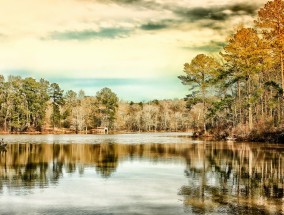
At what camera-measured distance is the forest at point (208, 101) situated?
44844 millimetres

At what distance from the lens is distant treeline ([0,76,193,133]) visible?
359 ft

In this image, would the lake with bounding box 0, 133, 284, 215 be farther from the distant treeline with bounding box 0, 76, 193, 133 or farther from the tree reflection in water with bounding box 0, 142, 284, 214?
the distant treeline with bounding box 0, 76, 193, 133

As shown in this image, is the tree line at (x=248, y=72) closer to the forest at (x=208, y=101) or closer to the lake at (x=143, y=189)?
the forest at (x=208, y=101)

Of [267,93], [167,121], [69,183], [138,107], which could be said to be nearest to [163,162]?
[69,183]

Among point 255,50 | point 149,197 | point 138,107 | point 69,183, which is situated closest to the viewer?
point 149,197

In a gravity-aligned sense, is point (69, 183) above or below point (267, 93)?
below

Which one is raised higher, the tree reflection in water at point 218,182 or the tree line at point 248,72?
the tree line at point 248,72

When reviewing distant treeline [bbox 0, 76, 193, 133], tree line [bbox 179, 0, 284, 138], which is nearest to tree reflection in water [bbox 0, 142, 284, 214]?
tree line [bbox 179, 0, 284, 138]

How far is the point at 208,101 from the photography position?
65625 millimetres

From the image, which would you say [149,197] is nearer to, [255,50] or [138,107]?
[255,50]

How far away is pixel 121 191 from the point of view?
12.9m

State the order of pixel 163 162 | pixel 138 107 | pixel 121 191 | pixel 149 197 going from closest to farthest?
pixel 149 197 < pixel 121 191 < pixel 163 162 < pixel 138 107

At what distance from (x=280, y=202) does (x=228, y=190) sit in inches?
89.5

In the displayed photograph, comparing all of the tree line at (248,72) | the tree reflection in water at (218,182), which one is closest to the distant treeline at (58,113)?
the tree line at (248,72)
